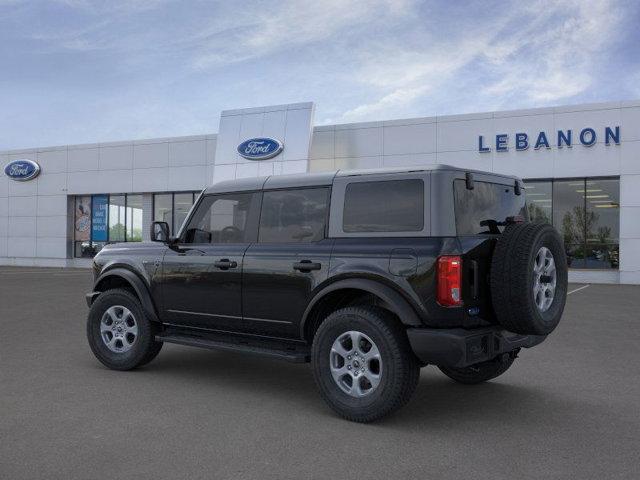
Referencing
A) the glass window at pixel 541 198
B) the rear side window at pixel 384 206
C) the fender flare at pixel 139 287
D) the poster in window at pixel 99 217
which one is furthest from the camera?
the poster in window at pixel 99 217

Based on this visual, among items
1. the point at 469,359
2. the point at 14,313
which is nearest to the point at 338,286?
the point at 469,359

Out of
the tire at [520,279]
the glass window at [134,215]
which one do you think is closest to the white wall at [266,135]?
the glass window at [134,215]

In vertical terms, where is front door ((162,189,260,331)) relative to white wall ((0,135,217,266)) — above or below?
below

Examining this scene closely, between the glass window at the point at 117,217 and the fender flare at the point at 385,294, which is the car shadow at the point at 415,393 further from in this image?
the glass window at the point at 117,217

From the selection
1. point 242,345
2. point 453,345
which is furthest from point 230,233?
point 453,345

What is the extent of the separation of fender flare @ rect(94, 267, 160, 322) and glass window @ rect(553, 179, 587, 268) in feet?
59.0

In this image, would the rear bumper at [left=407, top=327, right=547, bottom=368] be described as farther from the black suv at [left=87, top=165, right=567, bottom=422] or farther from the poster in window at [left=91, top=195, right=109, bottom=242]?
the poster in window at [left=91, top=195, right=109, bottom=242]

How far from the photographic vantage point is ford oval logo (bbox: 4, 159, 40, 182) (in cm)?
3028

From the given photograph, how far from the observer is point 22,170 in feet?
99.9

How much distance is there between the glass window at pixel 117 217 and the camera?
2906 cm

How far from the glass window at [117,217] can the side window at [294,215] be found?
2486 cm

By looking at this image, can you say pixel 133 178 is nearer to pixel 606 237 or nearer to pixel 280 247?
pixel 606 237

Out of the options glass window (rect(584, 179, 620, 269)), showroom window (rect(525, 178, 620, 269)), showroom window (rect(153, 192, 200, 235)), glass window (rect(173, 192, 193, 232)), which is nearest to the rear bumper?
showroom window (rect(525, 178, 620, 269))

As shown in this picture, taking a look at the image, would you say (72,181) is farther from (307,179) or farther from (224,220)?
(307,179)
